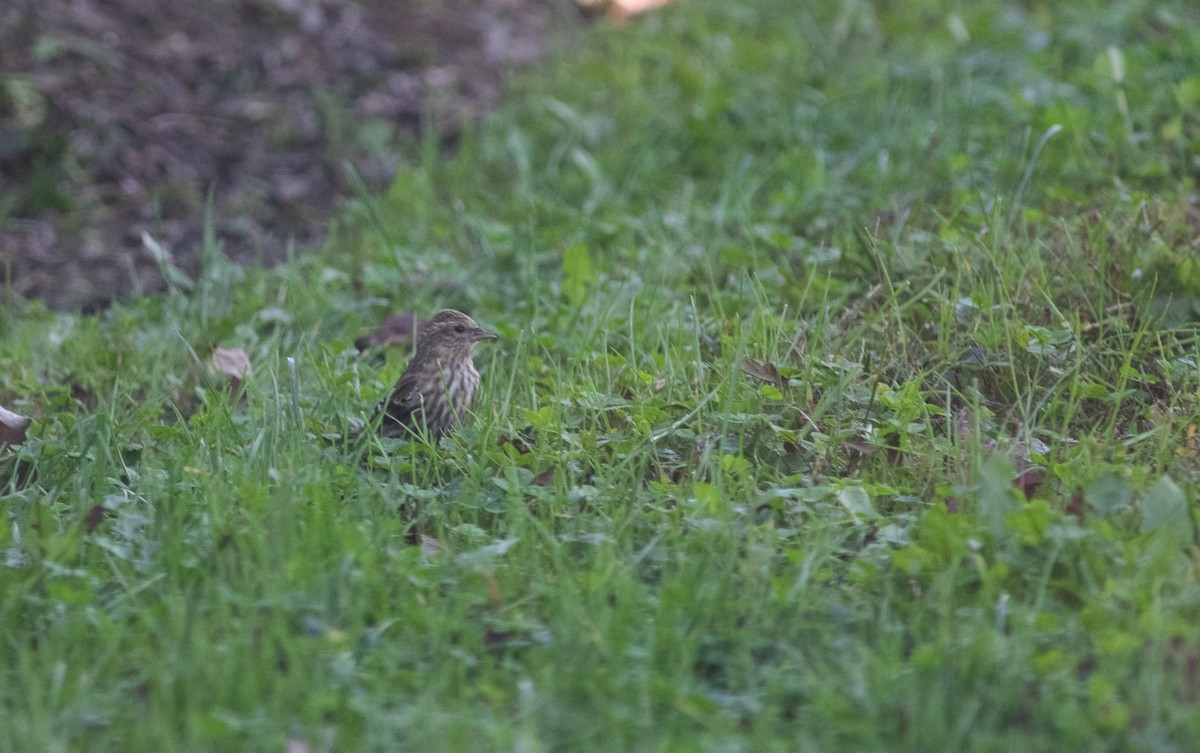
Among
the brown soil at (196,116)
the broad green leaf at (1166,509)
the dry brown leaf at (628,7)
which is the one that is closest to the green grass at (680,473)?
the broad green leaf at (1166,509)

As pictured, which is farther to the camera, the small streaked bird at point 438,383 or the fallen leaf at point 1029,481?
the small streaked bird at point 438,383

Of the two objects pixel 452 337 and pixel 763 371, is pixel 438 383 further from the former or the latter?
pixel 763 371

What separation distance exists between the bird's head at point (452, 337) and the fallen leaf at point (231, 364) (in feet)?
2.20

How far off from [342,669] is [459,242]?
12.1 ft

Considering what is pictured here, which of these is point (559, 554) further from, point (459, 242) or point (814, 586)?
point (459, 242)

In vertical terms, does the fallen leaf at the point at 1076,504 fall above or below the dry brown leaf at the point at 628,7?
below

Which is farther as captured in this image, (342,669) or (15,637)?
(15,637)

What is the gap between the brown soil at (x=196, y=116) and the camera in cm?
741

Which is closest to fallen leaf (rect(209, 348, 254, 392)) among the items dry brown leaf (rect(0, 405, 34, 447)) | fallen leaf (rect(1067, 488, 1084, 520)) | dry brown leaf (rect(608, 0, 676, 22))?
dry brown leaf (rect(0, 405, 34, 447))

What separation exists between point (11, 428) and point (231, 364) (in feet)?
2.99

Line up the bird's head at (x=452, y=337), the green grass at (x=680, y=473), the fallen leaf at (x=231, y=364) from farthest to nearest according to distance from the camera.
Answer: the fallen leaf at (x=231, y=364)
the bird's head at (x=452, y=337)
the green grass at (x=680, y=473)

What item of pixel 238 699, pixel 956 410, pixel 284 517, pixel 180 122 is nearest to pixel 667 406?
pixel 956 410

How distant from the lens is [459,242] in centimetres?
682

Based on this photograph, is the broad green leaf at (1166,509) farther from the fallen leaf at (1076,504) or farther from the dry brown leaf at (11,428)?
the dry brown leaf at (11,428)
